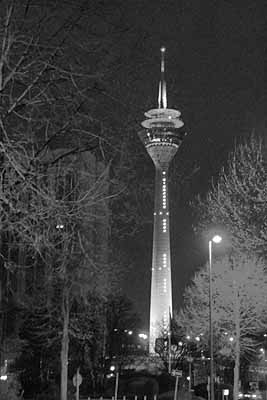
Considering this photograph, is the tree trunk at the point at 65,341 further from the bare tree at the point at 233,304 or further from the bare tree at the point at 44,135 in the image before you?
the bare tree at the point at 44,135

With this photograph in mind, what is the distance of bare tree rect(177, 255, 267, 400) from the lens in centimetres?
4062

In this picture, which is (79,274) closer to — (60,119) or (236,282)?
(236,282)

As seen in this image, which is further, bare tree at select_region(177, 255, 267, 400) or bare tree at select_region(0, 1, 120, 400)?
bare tree at select_region(177, 255, 267, 400)

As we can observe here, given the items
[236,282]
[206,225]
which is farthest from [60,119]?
[236,282]

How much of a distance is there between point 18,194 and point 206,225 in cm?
1738

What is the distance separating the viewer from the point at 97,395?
4172 centimetres

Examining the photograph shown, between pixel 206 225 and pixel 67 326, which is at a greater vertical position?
pixel 206 225

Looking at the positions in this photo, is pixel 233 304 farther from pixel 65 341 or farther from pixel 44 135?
pixel 44 135

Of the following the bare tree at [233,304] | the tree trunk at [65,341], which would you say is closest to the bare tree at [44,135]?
the tree trunk at [65,341]

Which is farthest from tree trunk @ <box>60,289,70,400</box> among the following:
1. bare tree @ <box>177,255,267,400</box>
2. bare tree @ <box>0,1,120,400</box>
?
bare tree @ <box>0,1,120,400</box>

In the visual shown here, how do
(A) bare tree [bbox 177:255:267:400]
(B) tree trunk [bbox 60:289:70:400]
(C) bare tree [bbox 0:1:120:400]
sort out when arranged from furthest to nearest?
(A) bare tree [bbox 177:255:267:400] → (B) tree trunk [bbox 60:289:70:400] → (C) bare tree [bbox 0:1:120:400]

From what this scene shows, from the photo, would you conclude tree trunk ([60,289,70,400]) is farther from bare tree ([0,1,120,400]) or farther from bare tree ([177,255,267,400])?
bare tree ([0,1,120,400])

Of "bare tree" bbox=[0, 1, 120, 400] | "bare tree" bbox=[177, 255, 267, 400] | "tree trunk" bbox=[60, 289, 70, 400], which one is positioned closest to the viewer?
"bare tree" bbox=[0, 1, 120, 400]

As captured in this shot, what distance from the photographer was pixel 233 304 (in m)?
41.2
